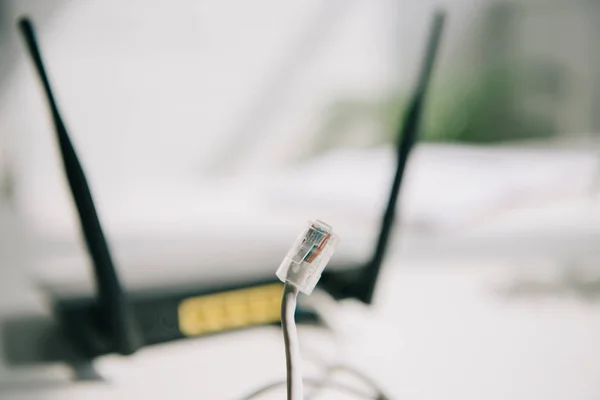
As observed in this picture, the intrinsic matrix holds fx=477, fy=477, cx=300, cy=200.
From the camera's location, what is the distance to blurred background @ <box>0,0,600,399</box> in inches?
13.7

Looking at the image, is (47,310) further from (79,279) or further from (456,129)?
(456,129)

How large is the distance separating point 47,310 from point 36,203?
2.06 feet

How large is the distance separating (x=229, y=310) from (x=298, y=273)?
0.17m

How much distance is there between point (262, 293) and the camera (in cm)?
38

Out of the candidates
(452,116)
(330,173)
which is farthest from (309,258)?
(452,116)

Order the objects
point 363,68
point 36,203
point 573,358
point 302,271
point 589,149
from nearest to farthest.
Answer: point 302,271, point 573,358, point 36,203, point 589,149, point 363,68

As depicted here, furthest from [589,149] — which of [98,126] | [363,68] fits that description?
[98,126]

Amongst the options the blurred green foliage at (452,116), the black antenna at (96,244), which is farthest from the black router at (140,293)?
the blurred green foliage at (452,116)

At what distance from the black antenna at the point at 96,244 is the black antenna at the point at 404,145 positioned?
0.18m

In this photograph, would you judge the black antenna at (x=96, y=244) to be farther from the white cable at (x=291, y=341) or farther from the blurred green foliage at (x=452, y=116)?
the blurred green foliage at (x=452, y=116)

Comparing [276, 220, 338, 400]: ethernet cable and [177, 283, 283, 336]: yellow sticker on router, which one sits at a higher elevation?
[276, 220, 338, 400]: ethernet cable

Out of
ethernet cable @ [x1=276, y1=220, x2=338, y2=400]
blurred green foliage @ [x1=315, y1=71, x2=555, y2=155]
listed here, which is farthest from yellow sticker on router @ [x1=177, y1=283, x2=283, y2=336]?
blurred green foliage @ [x1=315, y1=71, x2=555, y2=155]

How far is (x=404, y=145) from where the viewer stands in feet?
1.24

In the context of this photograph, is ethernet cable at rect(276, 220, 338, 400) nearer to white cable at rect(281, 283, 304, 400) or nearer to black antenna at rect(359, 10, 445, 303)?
white cable at rect(281, 283, 304, 400)
